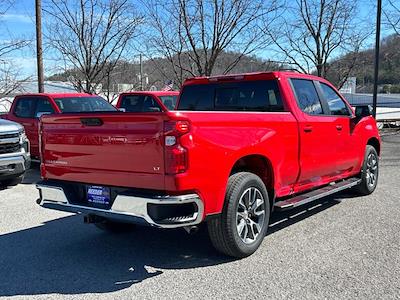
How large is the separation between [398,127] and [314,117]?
1533 cm

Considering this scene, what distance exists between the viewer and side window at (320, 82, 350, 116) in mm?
6389

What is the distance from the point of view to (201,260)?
456 centimetres

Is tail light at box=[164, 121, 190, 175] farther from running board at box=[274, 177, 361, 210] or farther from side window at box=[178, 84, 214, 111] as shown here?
side window at box=[178, 84, 214, 111]

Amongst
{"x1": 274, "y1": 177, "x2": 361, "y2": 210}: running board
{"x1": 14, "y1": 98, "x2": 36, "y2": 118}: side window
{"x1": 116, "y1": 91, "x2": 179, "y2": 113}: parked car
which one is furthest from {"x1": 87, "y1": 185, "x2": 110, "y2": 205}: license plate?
{"x1": 116, "y1": 91, "x2": 179, "y2": 113}: parked car

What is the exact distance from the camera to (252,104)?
564 cm

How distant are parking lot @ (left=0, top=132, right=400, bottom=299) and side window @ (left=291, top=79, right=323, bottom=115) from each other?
147 cm

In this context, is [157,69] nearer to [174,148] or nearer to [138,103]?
[138,103]

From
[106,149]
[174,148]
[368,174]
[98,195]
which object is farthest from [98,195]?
[368,174]

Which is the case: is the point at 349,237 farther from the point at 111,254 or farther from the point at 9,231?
the point at 9,231

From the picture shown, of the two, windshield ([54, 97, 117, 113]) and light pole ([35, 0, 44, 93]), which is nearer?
windshield ([54, 97, 117, 113])

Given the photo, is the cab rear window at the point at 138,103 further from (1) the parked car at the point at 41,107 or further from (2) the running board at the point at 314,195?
(2) the running board at the point at 314,195

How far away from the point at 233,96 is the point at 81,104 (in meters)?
6.01

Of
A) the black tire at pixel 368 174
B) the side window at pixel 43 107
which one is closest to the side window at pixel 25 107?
the side window at pixel 43 107

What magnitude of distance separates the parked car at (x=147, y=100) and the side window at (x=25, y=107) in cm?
240
